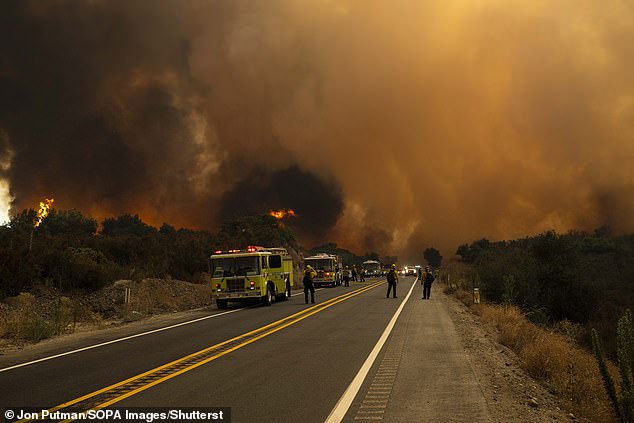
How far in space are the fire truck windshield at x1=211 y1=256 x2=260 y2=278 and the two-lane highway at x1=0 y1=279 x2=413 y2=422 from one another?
7716mm

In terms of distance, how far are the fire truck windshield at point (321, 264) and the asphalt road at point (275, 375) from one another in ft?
102

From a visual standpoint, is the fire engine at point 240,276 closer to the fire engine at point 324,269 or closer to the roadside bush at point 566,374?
the roadside bush at point 566,374

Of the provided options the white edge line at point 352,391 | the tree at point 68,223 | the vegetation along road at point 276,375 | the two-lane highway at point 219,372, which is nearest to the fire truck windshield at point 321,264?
the two-lane highway at point 219,372

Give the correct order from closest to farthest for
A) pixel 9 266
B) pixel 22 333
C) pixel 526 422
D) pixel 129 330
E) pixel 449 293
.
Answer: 1. pixel 526 422
2. pixel 22 333
3. pixel 129 330
4. pixel 9 266
5. pixel 449 293

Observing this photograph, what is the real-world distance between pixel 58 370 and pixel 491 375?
8.06 metres

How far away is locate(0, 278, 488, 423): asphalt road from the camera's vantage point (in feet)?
23.3

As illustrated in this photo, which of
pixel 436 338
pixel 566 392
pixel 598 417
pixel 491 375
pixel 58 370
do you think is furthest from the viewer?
pixel 436 338

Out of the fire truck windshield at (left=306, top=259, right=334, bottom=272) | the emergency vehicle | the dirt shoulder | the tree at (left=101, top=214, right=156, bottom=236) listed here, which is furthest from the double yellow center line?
the tree at (left=101, top=214, right=156, bottom=236)

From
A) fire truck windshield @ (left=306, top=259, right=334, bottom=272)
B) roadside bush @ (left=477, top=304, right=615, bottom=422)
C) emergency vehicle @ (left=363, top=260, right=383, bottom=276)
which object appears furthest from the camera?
emergency vehicle @ (left=363, top=260, right=383, bottom=276)

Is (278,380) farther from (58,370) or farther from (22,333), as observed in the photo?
(22,333)

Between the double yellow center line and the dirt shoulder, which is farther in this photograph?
the double yellow center line

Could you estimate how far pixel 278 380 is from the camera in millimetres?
8672

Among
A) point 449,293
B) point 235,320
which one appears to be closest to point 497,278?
point 449,293

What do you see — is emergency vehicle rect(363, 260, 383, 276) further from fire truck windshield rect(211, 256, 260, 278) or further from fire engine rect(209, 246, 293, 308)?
fire truck windshield rect(211, 256, 260, 278)
